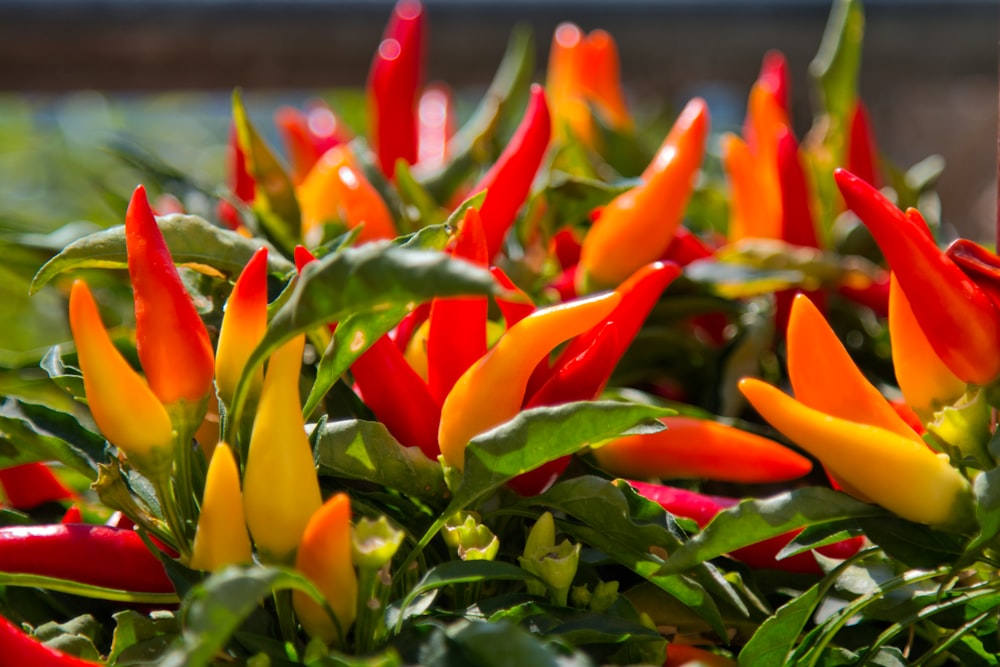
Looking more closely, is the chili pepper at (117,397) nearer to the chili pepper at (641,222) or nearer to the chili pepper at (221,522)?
the chili pepper at (221,522)

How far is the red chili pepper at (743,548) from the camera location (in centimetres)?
59

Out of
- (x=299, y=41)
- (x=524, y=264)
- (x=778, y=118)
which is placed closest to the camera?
(x=524, y=264)

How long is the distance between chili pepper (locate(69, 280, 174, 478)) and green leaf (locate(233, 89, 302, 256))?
1.06 ft

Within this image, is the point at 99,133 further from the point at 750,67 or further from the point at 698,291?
the point at 750,67

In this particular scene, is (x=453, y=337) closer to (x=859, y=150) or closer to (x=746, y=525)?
(x=746, y=525)

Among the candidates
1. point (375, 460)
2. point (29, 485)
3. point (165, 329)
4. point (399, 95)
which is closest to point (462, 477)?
point (375, 460)

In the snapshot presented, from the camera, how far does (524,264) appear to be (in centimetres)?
78

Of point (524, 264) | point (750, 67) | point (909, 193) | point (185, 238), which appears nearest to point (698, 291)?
point (524, 264)

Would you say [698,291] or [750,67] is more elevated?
[750,67]

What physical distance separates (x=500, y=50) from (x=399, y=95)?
0.83 meters

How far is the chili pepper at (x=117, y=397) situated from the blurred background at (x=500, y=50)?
1.28m

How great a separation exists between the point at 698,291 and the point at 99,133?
0.46 meters

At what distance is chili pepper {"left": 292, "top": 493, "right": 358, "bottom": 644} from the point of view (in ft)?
1.47

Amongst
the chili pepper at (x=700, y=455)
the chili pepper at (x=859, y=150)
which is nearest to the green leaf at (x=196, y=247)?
the chili pepper at (x=700, y=455)
